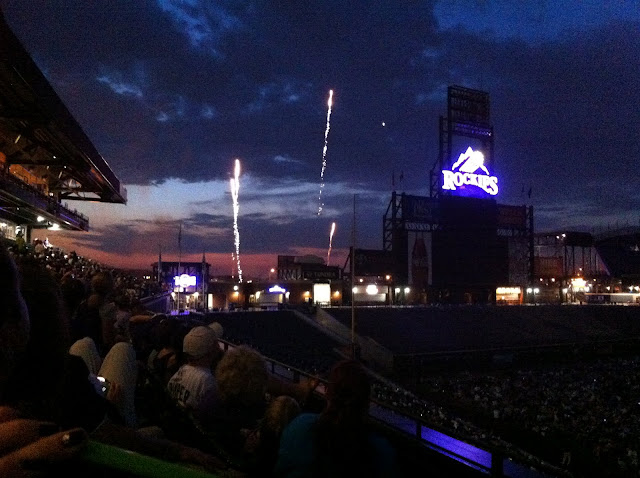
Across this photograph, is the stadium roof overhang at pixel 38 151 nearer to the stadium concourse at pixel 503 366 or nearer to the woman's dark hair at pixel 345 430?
the stadium concourse at pixel 503 366

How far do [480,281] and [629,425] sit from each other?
3972 centimetres

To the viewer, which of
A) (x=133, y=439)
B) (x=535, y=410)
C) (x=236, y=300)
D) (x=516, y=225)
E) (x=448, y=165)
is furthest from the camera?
(x=516, y=225)

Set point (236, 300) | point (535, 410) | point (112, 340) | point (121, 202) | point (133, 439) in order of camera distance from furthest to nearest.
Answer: point (236, 300)
point (121, 202)
point (535, 410)
point (112, 340)
point (133, 439)

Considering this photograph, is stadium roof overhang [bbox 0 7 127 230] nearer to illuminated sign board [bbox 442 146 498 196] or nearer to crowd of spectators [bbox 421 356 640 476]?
crowd of spectators [bbox 421 356 640 476]

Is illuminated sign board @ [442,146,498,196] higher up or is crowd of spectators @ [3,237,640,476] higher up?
illuminated sign board @ [442,146,498,196]

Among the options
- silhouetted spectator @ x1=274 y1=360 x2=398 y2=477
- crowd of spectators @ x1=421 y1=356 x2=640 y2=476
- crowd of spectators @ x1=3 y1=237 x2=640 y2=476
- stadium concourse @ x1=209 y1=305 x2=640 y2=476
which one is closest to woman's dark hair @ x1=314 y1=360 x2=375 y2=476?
silhouetted spectator @ x1=274 y1=360 x2=398 y2=477

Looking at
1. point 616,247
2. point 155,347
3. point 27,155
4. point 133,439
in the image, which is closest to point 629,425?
point 155,347

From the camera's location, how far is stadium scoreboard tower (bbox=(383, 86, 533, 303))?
58.2m

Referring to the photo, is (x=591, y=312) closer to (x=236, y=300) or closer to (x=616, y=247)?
(x=236, y=300)

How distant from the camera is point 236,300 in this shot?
5569 cm

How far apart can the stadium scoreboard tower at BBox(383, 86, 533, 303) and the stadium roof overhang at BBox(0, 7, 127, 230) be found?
3496 cm

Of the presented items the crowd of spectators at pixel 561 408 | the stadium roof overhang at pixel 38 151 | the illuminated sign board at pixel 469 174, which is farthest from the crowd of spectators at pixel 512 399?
the illuminated sign board at pixel 469 174

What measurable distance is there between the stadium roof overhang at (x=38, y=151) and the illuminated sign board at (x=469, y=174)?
128ft

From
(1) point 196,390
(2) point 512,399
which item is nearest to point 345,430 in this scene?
(1) point 196,390
